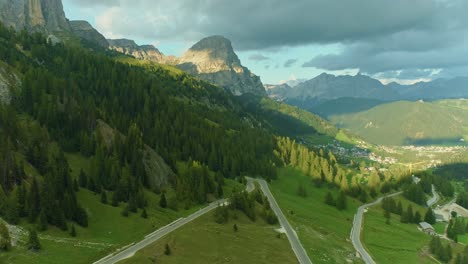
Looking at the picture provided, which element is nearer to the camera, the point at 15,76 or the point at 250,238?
the point at 250,238

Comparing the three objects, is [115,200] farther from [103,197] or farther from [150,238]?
[150,238]

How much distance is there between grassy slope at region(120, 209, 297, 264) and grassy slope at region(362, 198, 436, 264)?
1501 inches

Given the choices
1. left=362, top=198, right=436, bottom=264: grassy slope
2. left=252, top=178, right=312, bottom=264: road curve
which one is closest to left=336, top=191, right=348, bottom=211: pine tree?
left=362, top=198, right=436, bottom=264: grassy slope

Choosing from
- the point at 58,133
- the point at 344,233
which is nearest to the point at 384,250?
the point at 344,233

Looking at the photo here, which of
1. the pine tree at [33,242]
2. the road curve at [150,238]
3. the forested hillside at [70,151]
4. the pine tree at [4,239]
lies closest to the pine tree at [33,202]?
the forested hillside at [70,151]

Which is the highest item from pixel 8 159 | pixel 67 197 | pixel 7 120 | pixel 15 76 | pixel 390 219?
pixel 15 76

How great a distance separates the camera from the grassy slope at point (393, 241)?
124m

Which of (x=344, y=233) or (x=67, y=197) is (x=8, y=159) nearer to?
(x=67, y=197)

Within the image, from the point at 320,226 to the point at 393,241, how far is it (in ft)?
92.9

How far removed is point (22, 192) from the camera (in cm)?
8512

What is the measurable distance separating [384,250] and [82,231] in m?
94.3

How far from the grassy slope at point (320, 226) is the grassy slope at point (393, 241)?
24.7ft

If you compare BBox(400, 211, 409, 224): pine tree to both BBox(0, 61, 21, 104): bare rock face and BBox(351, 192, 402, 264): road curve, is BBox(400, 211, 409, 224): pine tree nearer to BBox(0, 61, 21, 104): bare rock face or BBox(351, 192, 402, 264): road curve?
BBox(351, 192, 402, 264): road curve

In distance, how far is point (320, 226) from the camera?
13888cm
